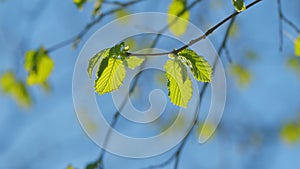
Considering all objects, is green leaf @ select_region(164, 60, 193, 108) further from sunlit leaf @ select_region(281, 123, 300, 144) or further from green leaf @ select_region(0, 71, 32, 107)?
sunlit leaf @ select_region(281, 123, 300, 144)

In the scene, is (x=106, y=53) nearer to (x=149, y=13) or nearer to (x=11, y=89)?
(x=149, y=13)

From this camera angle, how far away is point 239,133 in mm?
3752

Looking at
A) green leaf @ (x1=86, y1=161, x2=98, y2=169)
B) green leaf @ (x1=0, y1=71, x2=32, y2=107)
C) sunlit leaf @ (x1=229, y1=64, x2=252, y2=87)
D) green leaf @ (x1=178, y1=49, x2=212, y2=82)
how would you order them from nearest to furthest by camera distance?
1. green leaf @ (x1=178, y1=49, x2=212, y2=82)
2. green leaf @ (x1=86, y1=161, x2=98, y2=169)
3. green leaf @ (x1=0, y1=71, x2=32, y2=107)
4. sunlit leaf @ (x1=229, y1=64, x2=252, y2=87)

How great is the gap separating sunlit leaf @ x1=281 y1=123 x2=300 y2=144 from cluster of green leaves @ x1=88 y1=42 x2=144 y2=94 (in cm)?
300

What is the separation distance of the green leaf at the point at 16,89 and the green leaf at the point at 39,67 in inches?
51.1

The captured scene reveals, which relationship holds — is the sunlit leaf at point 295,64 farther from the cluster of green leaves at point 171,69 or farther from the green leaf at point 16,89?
the cluster of green leaves at point 171,69

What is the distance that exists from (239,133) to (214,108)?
2.39m

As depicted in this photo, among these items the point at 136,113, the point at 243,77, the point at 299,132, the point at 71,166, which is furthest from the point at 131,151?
the point at 299,132

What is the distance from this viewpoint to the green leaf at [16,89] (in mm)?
2879

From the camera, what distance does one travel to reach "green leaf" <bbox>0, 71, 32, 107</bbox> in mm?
2879

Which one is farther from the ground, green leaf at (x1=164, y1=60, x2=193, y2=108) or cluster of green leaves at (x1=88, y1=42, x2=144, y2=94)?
cluster of green leaves at (x1=88, y1=42, x2=144, y2=94)

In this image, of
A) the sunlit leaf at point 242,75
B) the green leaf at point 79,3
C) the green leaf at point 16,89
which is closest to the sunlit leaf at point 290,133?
the sunlit leaf at point 242,75

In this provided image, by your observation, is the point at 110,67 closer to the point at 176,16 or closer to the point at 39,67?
the point at 176,16

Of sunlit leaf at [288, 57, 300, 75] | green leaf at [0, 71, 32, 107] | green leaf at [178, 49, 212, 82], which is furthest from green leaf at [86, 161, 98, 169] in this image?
sunlit leaf at [288, 57, 300, 75]
